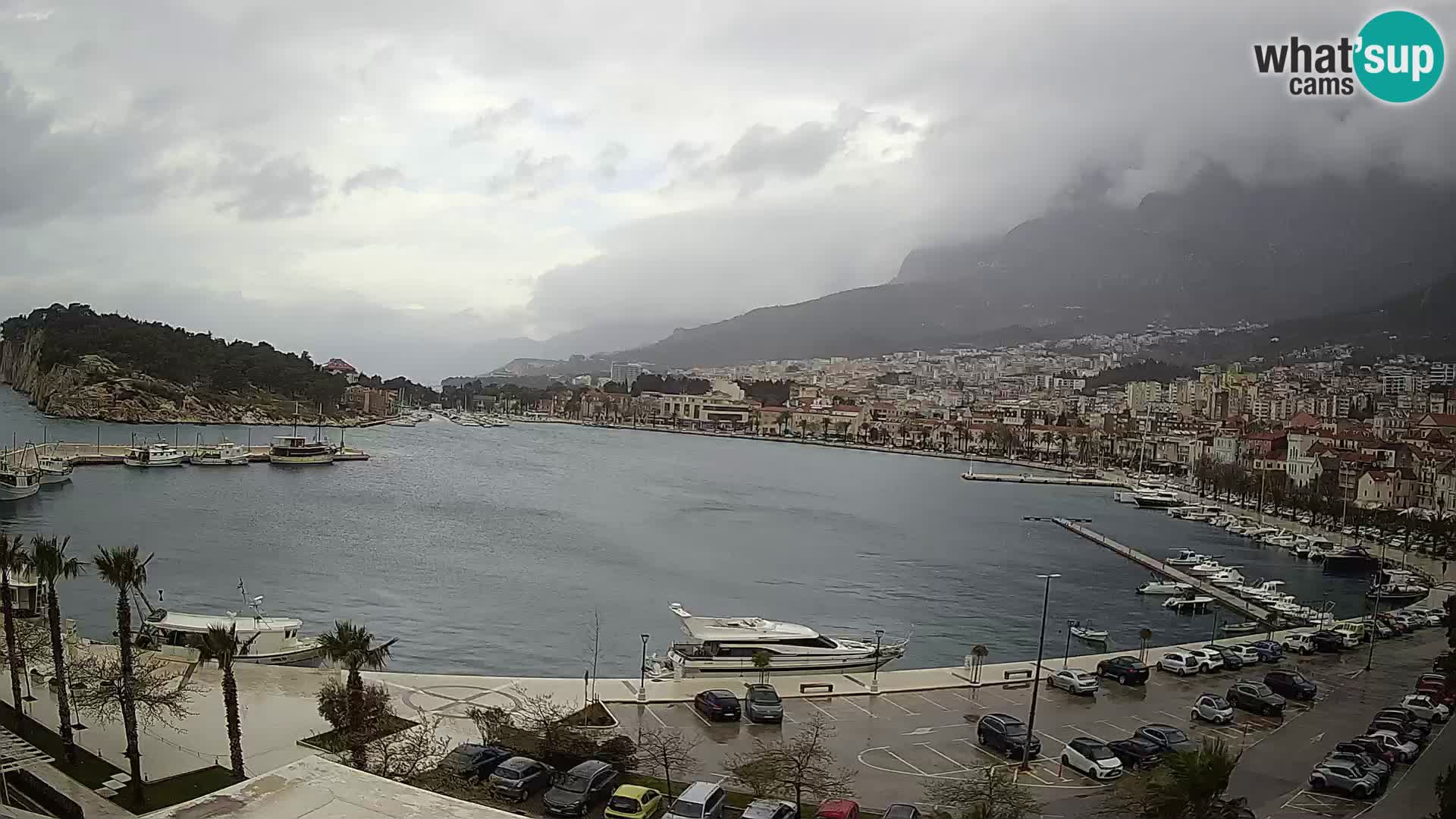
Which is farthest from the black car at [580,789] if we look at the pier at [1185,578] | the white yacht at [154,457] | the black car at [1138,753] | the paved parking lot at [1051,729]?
the white yacht at [154,457]

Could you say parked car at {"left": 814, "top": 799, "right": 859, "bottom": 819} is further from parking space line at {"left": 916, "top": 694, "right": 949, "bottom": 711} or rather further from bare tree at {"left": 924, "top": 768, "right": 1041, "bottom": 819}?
parking space line at {"left": 916, "top": 694, "right": 949, "bottom": 711}

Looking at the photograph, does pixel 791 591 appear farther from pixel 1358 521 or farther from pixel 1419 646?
pixel 1358 521

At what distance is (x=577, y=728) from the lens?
9695 mm

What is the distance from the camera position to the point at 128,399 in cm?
6188

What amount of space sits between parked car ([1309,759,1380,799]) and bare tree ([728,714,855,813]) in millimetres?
4318

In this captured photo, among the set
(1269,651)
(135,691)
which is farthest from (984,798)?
(1269,651)

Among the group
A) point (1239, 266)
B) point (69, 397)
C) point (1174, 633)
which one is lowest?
point (1174, 633)

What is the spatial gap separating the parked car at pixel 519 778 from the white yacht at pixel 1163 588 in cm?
1903

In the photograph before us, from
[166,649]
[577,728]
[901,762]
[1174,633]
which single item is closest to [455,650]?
[166,649]

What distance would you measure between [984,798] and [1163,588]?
18.4 m

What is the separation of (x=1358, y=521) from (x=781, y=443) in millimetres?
50403

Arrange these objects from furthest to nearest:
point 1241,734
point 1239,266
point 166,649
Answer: point 1239,266 < point 166,649 < point 1241,734

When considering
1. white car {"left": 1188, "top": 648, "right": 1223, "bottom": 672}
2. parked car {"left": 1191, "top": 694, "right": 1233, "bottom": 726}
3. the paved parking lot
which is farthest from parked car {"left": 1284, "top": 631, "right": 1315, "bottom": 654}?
parked car {"left": 1191, "top": 694, "right": 1233, "bottom": 726}

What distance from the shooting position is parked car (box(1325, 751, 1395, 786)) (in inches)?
364
